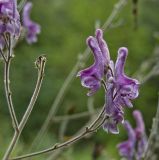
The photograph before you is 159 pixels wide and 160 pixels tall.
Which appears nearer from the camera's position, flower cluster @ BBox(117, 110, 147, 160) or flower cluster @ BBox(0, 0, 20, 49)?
flower cluster @ BBox(0, 0, 20, 49)

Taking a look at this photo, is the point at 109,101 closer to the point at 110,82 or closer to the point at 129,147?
the point at 110,82

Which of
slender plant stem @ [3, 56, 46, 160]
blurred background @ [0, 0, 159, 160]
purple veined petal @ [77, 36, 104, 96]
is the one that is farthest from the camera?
blurred background @ [0, 0, 159, 160]

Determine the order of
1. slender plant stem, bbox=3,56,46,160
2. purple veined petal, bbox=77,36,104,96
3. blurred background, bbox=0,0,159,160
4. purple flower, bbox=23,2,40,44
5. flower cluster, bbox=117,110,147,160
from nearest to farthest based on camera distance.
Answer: slender plant stem, bbox=3,56,46,160 → purple veined petal, bbox=77,36,104,96 → flower cluster, bbox=117,110,147,160 → purple flower, bbox=23,2,40,44 → blurred background, bbox=0,0,159,160

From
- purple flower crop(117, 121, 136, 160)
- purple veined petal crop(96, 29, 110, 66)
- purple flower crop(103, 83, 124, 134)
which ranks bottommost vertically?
purple flower crop(117, 121, 136, 160)

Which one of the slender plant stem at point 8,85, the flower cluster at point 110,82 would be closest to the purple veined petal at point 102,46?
the flower cluster at point 110,82

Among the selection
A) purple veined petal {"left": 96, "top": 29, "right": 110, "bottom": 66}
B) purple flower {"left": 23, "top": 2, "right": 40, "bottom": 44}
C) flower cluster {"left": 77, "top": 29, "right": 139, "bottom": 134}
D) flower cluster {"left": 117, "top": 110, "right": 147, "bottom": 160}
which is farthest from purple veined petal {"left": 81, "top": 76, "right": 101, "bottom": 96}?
purple flower {"left": 23, "top": 2, "right": 40, "bottom": 44}

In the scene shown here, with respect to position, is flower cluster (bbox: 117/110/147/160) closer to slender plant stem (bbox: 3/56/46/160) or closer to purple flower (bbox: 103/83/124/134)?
purple flower (bbox: 103/83/124/134)

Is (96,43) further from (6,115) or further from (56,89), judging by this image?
(56,89)

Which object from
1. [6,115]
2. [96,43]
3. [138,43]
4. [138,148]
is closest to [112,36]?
[138,43]
